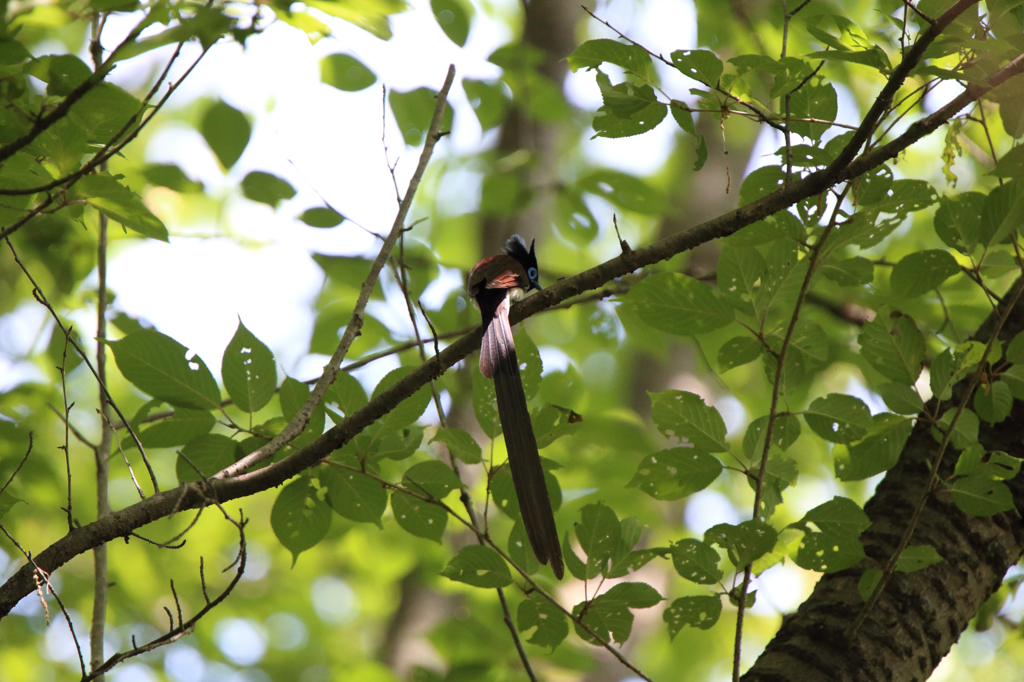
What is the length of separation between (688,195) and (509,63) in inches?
135

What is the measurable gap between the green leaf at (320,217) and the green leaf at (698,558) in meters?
2.16

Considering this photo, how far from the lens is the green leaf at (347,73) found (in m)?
3.29

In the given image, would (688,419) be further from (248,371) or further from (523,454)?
(248,371)

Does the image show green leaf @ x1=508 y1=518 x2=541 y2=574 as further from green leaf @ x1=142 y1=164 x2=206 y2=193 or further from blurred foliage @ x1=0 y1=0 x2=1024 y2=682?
green leaf @ x1=142 y1=164 x2=206 y2=193

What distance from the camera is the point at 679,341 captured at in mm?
6086

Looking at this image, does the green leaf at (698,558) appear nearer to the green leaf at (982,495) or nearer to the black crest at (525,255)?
the green leaf at (982,495)

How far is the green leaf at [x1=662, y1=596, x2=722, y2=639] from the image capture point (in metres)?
2.02

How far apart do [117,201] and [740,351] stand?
6.16ft

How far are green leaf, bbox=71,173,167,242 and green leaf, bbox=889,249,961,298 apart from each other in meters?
2.37

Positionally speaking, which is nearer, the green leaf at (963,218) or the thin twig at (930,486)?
the thin twig at (930,486)

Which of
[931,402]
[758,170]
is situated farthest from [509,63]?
[931,402]

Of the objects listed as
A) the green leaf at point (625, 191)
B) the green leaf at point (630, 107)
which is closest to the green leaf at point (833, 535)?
the green leaf at point (630, 107)

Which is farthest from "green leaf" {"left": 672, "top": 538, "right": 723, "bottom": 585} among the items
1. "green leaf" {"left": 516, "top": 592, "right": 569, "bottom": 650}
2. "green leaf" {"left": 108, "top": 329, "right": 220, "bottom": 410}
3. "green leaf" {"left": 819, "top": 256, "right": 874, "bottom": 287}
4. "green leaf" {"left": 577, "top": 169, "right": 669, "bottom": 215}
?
"green leaf" {"left": 577, "top": 169, "right": 669, "bottom": 215}

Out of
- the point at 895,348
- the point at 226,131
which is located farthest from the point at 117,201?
the point at 895,348
